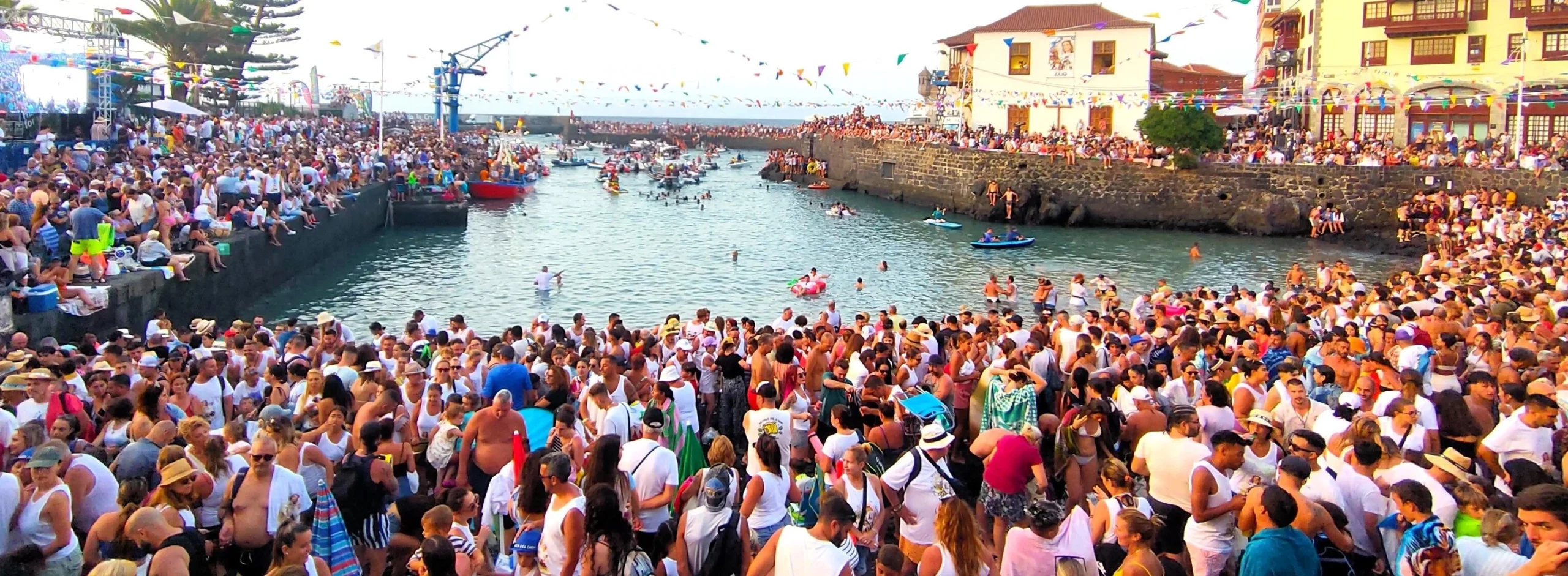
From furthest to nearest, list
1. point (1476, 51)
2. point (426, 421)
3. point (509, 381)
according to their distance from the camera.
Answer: point (1476, 51)
point (509, 381)
point (426, 421)

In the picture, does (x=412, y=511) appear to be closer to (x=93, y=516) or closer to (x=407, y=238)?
(x=93, y=516)

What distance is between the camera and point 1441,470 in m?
6.45

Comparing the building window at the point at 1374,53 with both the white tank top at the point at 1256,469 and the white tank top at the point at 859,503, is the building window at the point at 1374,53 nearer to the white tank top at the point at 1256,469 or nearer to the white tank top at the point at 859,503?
the white tank top at the point at 1256,469

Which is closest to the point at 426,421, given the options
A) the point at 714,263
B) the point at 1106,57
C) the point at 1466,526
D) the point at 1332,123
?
the point at 1466,526

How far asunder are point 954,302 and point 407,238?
66.2 feet

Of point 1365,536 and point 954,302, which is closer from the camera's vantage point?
point 1365,536

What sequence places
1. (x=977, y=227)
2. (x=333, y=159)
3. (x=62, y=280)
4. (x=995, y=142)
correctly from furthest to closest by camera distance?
(x=995, y=142) < (x=977, y=227) < (x=333, y=159) < (x=62, y=280)

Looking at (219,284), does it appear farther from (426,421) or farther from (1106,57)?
(1106,57)

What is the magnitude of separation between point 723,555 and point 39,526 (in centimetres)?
361

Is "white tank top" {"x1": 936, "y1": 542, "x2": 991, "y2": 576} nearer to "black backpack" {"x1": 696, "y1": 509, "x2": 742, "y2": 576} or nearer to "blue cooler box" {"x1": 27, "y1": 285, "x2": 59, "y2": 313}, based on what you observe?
"black backpack" {"x1": 696, "y1": 509, "x2": 742, "y2": 576}

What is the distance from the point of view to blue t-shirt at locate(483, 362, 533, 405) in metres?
9.77

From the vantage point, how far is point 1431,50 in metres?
43.8

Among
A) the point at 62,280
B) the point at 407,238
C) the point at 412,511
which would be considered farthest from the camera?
the point at 407,238

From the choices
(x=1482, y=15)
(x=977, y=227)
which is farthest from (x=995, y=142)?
(x=1482, y=15)
